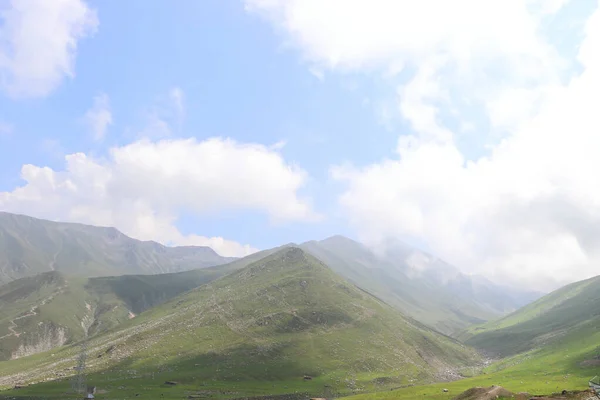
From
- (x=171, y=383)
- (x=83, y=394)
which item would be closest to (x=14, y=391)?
(x=83, y=394)

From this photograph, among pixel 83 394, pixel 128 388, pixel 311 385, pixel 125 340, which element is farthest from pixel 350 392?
pixel 125 340

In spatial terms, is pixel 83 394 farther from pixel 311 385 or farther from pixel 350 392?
pixel 350 392

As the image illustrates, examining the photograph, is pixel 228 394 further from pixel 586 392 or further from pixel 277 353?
pixel 586 392

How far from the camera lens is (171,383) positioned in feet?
446

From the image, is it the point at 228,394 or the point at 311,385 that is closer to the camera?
the point at 228,394

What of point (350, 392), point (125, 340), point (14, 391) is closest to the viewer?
point (14, 391)

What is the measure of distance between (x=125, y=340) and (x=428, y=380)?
5338 inches

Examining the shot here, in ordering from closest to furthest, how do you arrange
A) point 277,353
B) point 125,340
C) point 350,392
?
point 350,392
point 277,353
point 125,340

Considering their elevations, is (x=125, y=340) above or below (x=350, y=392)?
above

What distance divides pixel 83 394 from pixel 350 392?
79109 mm

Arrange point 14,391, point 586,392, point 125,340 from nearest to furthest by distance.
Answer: point 586,392
point 14,391
point 125,340

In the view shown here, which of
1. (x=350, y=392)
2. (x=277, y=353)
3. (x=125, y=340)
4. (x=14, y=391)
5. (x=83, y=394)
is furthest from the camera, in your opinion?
(x=125, y=340)

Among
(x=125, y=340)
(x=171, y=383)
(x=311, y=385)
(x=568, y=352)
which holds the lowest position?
(x=568, y=352)

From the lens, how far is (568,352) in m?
169
